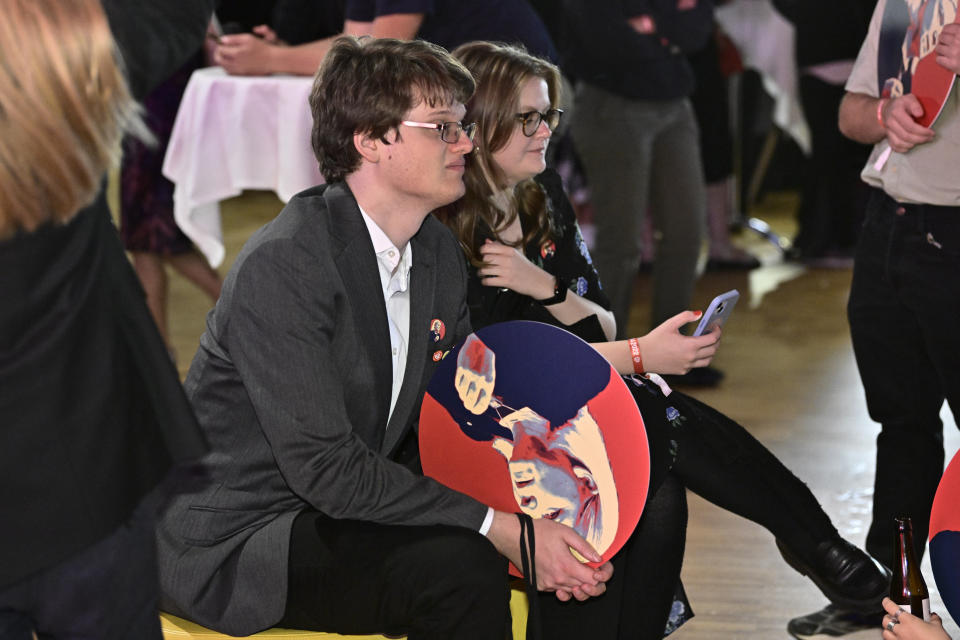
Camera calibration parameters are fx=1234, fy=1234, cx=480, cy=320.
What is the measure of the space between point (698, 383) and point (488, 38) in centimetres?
142

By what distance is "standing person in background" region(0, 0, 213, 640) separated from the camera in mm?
1050

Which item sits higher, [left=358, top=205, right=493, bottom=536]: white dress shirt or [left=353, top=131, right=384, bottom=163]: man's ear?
[left=353, top=131, right=384, bottom=163]: man's ear

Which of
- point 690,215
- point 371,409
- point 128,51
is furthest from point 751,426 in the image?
point 128,51

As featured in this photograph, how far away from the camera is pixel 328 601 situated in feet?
5.36

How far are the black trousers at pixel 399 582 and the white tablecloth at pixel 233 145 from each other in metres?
1.69

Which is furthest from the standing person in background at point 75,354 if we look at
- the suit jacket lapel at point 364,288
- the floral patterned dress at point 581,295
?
the floral patterned dress at point 581,295

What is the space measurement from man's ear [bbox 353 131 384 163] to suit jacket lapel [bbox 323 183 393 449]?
0.27ft

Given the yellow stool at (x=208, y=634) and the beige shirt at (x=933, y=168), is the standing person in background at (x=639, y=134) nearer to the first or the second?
the beige shirt at (x=933, y=168)

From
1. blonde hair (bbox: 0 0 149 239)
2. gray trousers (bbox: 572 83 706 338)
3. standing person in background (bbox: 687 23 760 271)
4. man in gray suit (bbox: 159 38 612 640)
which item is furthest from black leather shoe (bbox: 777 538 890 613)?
standing person in background (bbox: 687 23 760 271)

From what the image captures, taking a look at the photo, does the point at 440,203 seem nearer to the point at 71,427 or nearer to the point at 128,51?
the point at 128,51

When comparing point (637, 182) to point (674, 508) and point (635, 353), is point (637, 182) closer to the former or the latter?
point (635, 353)

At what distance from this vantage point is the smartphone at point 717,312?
198 centimetres

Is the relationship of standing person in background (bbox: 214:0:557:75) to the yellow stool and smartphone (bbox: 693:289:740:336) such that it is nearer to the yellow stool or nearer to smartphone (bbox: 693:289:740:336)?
smartphone (bbox: 693:289:740:336)

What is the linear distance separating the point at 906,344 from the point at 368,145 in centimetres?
110
